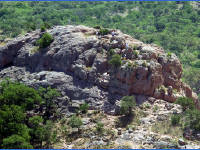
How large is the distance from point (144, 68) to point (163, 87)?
14.7 ft

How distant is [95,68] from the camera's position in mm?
59594

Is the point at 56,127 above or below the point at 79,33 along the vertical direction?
below

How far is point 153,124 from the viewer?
52.8 m

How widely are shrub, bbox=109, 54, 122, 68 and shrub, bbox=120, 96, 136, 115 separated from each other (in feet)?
20.4

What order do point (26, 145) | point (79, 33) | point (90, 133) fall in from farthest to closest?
point (79, 33)
point (90, 133)
point (26, 145)

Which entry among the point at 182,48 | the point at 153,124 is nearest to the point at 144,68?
the point at 153,124

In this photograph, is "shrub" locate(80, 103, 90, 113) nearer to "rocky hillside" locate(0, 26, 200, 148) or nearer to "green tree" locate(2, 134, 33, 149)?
"rocky hillside" locate(0, 26, 200, 148)

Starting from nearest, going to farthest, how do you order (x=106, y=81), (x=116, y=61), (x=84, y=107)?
(x=84, y=107), (x=116, y=61), (x=106, y=81)

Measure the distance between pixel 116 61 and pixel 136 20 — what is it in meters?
123

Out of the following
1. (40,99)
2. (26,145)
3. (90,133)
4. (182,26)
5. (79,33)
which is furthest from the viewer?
(182,26)

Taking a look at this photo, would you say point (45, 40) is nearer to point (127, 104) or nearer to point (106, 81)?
point (106, 81)

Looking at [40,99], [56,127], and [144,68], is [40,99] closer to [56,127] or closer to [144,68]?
[56,127]

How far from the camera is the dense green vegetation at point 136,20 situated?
441ft

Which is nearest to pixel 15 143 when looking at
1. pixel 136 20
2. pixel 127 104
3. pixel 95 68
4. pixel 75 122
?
pixel 75 122
